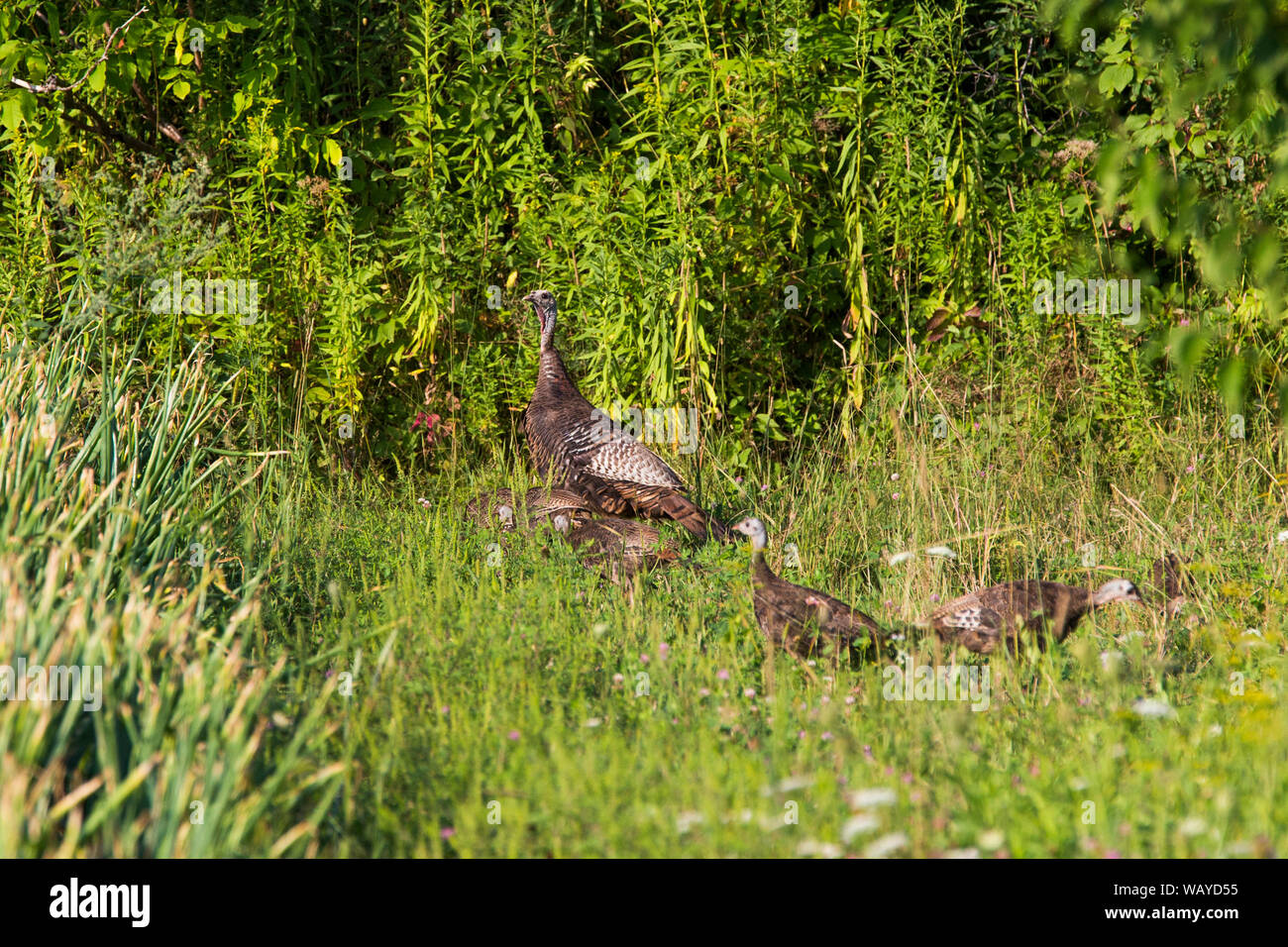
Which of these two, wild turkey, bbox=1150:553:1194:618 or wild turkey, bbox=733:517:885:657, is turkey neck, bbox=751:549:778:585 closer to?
wild turkey, bbox=733:517:885:657

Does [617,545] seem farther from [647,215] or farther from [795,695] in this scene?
[647,215]

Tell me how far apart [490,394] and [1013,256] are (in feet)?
10.1

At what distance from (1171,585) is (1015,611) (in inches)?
31.9

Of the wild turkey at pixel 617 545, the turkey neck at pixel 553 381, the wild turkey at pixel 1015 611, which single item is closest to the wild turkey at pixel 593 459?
the turkey neck at pixel 553 381

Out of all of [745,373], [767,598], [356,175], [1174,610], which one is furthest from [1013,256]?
[356,175]

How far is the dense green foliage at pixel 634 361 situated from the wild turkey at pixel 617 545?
0.16m

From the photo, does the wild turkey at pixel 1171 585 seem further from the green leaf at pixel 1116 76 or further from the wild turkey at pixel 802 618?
the green leaf at pixel 1116 76

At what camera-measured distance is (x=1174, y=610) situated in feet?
14.4

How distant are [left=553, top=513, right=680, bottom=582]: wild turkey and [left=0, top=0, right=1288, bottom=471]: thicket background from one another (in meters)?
0.95

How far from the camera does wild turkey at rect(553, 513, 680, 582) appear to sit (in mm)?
4965

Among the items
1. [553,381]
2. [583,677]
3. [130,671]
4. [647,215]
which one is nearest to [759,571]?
[583,677]

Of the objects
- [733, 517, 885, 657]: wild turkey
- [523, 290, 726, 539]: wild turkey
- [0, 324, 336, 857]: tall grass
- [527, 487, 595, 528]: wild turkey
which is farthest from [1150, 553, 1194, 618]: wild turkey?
[0, 324, 336, 857]: tall grass

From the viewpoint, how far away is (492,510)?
5.58 meters

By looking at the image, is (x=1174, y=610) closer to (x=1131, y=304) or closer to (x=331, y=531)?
(x=1131, y=304)
